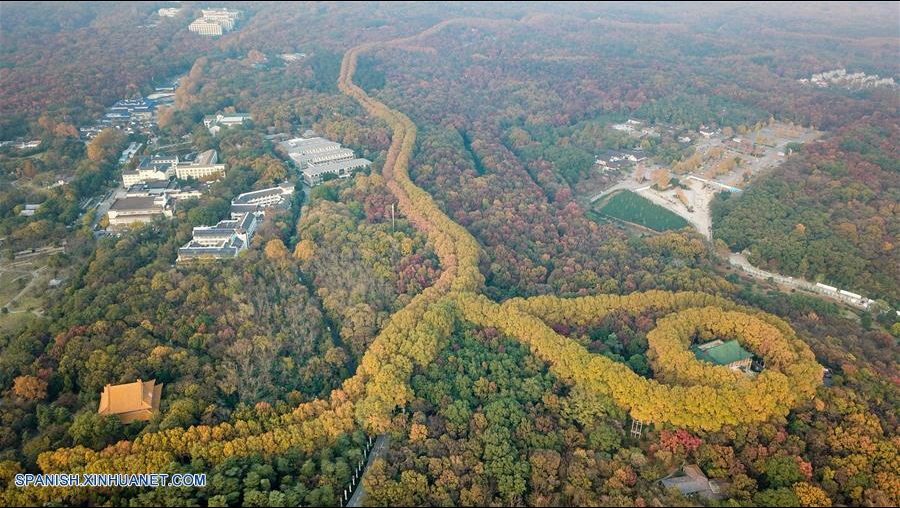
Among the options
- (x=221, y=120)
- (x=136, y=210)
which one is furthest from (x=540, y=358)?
(x=221, y=120)

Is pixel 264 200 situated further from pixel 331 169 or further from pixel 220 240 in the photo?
pixel 220 240

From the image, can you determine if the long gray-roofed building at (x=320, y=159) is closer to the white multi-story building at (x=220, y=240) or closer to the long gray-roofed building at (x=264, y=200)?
the long gray-roofed building at (x=264, y=200)

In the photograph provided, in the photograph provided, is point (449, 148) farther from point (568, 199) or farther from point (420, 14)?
point (420, 14)

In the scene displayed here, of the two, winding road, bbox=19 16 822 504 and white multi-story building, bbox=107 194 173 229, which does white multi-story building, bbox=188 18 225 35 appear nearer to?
white multi-story building, bbox=107 194 173 229

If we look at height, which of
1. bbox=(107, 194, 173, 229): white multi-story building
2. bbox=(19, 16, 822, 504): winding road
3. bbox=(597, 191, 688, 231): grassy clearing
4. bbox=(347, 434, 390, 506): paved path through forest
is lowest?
bbox=(597, 191, 688, 231): grassy clearing

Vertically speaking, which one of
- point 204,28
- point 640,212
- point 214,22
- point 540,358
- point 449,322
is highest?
point 214,22

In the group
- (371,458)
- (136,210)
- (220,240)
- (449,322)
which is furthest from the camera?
(136,210)

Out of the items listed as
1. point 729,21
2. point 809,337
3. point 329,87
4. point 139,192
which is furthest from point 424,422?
point 729,21

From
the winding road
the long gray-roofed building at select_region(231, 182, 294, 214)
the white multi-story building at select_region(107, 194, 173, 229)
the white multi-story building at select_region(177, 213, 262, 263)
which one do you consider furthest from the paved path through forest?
the white multi-story building at select_region(107, 194, 173, 229)

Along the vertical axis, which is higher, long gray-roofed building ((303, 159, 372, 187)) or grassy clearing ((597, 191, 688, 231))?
long gray-roofed building ((303, 159, 372, 187))
